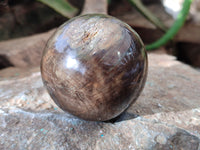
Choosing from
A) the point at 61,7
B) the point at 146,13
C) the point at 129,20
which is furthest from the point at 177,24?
the point at 61,7

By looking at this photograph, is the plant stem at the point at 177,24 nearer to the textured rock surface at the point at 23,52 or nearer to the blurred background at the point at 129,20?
the blurred background at the point at 129,20

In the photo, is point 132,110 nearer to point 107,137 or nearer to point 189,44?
point 107,137

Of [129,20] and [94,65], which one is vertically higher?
[94,65]

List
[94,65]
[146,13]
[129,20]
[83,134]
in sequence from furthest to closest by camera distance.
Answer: [129,20], [146,13], [83,134], [94,65]

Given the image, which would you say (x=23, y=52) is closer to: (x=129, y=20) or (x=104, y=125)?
(x=104, y=125)

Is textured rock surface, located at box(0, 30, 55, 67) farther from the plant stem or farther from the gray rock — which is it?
the plant stem

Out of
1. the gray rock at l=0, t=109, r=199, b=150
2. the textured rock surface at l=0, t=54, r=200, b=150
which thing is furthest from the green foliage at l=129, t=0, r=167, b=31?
the gray rock at l=0, t=109, r=199, b=150

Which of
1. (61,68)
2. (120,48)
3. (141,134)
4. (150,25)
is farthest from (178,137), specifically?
(150,25)
